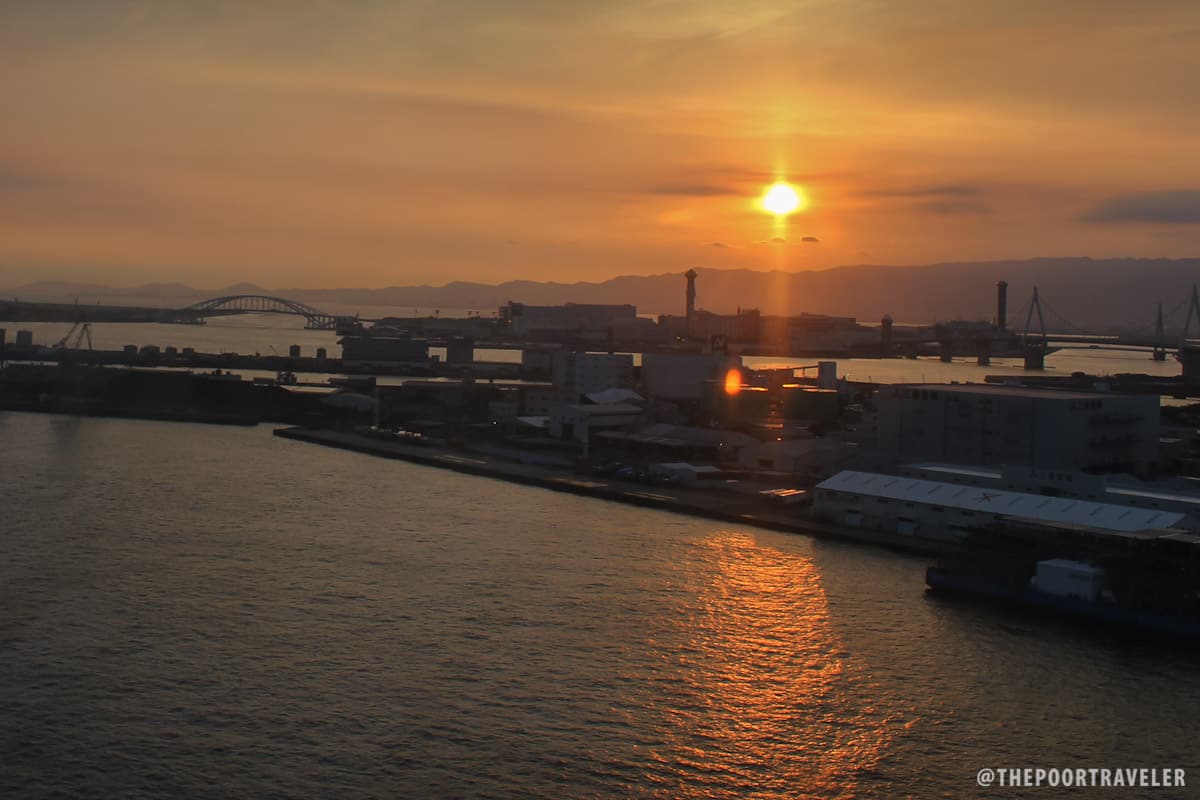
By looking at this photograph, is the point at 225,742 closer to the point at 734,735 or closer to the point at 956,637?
the point at 734,735

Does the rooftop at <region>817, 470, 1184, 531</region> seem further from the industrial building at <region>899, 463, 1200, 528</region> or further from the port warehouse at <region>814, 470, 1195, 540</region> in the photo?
the industrial building at <region>899, 463, 1200, 528</region>

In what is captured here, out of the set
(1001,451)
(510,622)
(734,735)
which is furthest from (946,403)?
(734,735)

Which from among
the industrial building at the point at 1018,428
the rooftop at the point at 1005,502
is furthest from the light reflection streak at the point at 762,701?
the industrial building at the point at 1018,428

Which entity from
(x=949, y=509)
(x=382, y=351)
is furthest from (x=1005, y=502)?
(x=382, y=351)

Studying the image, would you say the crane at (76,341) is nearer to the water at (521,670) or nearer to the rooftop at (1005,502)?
the water at (521,670)

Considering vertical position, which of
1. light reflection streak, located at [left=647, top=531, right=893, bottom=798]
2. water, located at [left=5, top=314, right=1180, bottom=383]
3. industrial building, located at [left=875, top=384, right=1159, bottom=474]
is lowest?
light reflection streak, located at [left=647, top=531, right=893, bottom=798]

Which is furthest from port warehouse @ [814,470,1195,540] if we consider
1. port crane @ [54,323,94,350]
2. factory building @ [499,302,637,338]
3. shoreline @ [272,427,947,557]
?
factory building @ [499,302,637,338]

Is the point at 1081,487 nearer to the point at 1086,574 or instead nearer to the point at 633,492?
the point at 1086,574
